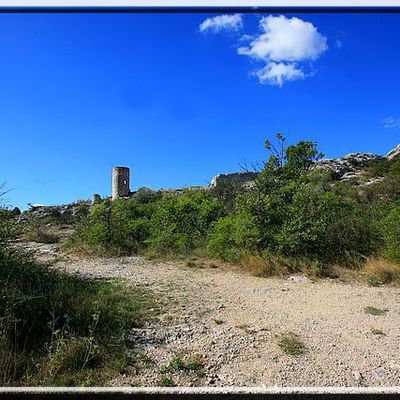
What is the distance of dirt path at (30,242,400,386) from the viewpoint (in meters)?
2.72

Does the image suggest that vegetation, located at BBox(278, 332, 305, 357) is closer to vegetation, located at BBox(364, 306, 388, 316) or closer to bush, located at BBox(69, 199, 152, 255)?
vegetation, located at BBox(364, 306, 388, 316)

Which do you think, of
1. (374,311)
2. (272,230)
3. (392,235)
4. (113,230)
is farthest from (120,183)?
(374,311)

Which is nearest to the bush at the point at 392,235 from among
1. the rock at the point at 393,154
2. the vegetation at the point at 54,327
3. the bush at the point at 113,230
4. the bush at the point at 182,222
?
the bush at the point at 182,222

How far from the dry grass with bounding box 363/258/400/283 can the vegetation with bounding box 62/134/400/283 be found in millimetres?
15

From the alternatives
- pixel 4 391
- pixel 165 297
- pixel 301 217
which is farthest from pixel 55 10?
pixel 301 217

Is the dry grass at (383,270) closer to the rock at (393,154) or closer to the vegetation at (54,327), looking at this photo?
the vegetation at (54,327)

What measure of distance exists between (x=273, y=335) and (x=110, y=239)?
6.90 metres

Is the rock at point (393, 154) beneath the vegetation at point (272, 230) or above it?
above

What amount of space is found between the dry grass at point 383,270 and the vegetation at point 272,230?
0.05ft

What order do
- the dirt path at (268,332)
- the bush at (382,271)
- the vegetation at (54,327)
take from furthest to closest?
the bush at (382,271)
the dirt path at (268,332)
the vegetation at (54,327)

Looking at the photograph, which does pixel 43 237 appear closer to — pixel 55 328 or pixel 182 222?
pixel 182 222

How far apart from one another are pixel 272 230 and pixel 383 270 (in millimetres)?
2081

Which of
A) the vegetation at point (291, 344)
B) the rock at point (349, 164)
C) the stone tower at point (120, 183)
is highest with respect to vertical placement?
the rock at point (349, 164)

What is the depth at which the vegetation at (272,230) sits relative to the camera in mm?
6850
